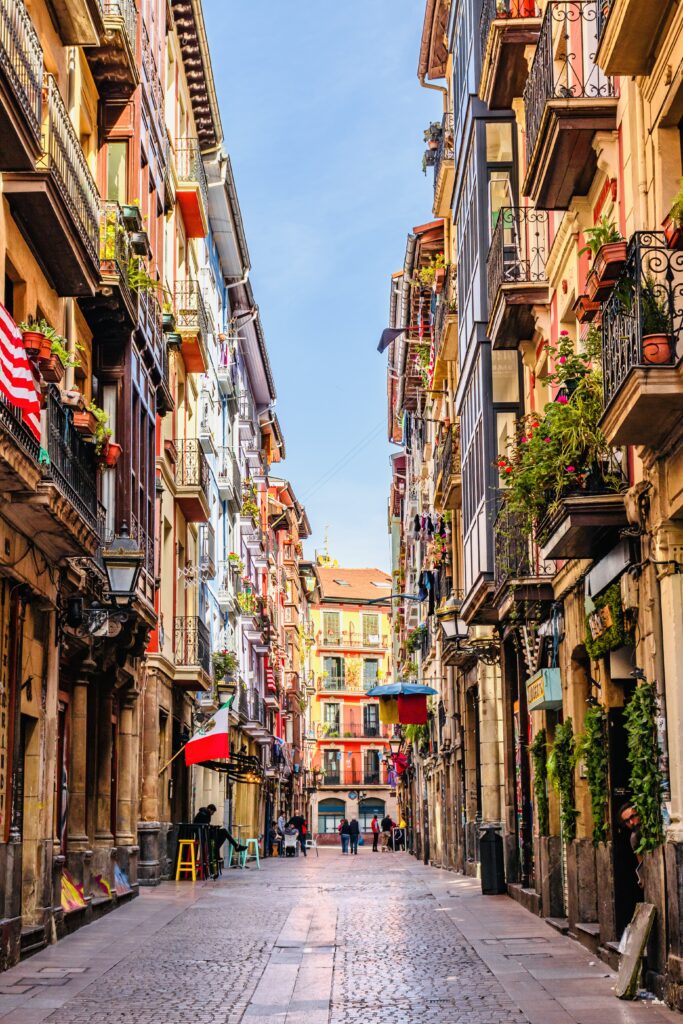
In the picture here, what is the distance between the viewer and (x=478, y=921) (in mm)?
18734

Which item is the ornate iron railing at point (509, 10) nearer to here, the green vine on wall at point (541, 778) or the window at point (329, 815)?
the green vine on wall at point (541, 778)

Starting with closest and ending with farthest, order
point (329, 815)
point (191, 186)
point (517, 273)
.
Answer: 1. point (517, 273)
2. point (191, 186)
3. point (329, 815)

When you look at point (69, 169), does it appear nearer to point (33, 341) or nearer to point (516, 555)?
point (33, 341)

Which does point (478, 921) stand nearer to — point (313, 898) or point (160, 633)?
point (313, 898)

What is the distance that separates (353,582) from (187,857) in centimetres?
10164

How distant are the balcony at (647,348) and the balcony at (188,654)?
22851 mm

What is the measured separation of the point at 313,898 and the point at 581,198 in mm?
12787

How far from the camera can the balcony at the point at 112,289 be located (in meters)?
20.7

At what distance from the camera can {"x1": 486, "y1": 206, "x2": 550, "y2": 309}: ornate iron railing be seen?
1970 centimetres

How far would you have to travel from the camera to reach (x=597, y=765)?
14.7 m

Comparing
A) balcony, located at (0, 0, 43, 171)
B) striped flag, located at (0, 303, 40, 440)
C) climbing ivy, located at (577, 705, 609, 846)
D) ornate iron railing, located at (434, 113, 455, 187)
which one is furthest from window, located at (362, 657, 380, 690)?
striped flag, located at (0, 303, 40, 440)

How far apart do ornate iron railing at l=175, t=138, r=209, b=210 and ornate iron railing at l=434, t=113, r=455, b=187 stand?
222 inches

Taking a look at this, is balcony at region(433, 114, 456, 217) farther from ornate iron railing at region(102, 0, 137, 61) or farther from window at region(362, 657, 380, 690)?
window at region(362, 657, 380, 690)

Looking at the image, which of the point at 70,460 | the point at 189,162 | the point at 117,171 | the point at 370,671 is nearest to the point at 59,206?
the point at 70,460
